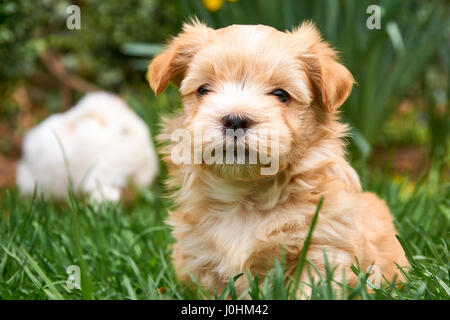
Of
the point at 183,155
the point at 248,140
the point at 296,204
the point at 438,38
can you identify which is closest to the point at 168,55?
the point at 183,155

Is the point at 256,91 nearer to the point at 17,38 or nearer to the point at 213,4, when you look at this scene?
the point at 213,4

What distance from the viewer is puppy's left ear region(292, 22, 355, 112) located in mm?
2076

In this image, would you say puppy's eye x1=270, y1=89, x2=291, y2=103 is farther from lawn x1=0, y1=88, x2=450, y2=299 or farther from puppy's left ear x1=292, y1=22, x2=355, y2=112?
lawn x1=0, y1=88, x2=450, y2=299

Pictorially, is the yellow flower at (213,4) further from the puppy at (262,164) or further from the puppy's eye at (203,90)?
the puppy's eye at (203,90)

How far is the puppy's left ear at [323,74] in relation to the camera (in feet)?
6.81

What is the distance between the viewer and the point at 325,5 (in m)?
4.10

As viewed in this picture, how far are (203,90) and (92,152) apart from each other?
9.97 feet

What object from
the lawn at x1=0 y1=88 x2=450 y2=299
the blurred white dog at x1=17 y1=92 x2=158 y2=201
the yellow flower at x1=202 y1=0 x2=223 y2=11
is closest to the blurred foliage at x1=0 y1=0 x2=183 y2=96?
the blurred white dog at x1=17 y1=92 x2=158 y2=201

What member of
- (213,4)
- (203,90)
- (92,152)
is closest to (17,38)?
(92,152)

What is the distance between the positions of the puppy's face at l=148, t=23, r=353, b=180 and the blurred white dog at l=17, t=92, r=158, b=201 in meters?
2.84

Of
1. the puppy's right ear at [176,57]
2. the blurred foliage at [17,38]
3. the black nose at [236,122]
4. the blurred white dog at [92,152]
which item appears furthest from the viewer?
the blurred white dog at [92,152]

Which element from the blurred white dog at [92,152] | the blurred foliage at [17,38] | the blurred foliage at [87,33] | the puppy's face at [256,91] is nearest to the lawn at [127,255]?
the puppy's face at [256,91]
